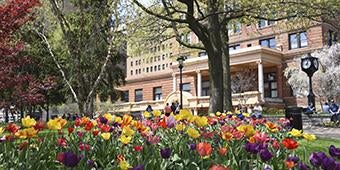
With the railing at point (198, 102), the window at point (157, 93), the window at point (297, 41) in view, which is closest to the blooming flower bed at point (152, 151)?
the railing at point (198, 102)

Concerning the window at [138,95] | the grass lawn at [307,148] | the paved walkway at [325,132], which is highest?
the window at [138,95]

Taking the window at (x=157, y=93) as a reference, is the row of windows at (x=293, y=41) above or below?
above

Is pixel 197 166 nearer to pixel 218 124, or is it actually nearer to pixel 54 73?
pixel 218 124

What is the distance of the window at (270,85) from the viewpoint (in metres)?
46.2

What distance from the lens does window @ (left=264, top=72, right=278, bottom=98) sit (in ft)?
151

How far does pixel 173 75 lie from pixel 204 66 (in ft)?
22.9

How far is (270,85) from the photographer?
46531mm

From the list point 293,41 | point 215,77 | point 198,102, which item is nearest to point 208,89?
point 198,102

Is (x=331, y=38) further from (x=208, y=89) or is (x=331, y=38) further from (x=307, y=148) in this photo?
(x=307, y=148)

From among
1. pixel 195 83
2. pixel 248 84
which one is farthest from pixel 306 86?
pixel 195 83

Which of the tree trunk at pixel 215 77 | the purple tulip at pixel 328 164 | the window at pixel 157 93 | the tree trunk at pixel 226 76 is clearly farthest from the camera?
the window at pixel 157 93

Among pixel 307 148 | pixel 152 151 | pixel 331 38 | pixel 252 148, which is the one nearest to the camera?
pixel 252 148

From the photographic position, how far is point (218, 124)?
25.6 ft

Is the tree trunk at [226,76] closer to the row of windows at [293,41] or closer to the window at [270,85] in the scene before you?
the row of windows at [293,41]
